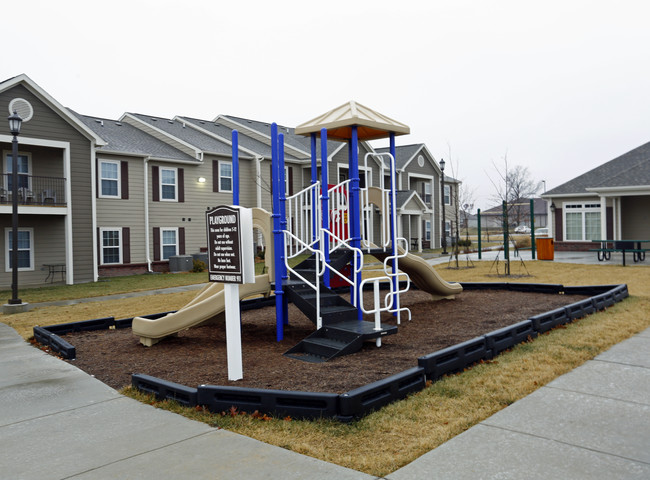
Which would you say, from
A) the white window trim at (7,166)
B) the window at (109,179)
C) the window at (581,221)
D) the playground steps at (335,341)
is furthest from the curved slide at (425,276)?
the window at (581,221)

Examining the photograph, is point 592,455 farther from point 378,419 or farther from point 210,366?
point 210,366

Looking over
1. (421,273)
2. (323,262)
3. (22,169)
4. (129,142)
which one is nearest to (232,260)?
(323,262)

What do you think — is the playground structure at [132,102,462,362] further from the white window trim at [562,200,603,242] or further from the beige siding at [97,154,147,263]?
the white window trim at [562,200,603,242]

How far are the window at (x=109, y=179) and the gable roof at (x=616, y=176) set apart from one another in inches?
885

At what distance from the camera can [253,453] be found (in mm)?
3840

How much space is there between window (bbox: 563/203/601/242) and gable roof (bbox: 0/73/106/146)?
79.9 ft

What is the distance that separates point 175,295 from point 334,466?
1180 cm

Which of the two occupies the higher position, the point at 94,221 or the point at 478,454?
the point at 94,221

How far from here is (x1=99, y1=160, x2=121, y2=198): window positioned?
21972 mm

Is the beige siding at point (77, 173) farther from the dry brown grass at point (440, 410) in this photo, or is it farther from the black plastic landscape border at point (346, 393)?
the dry brown grass at point (440, 410)

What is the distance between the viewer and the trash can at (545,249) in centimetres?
2305

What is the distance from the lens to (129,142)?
78.3 ft

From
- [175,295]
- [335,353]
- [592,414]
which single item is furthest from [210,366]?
[175,295]

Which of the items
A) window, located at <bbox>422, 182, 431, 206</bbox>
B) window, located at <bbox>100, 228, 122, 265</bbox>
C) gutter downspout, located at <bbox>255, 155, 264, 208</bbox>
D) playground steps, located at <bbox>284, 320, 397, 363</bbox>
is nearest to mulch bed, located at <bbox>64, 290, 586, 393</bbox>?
playground steps, located at <bbox>284, 320, 397, 363</bbox>
